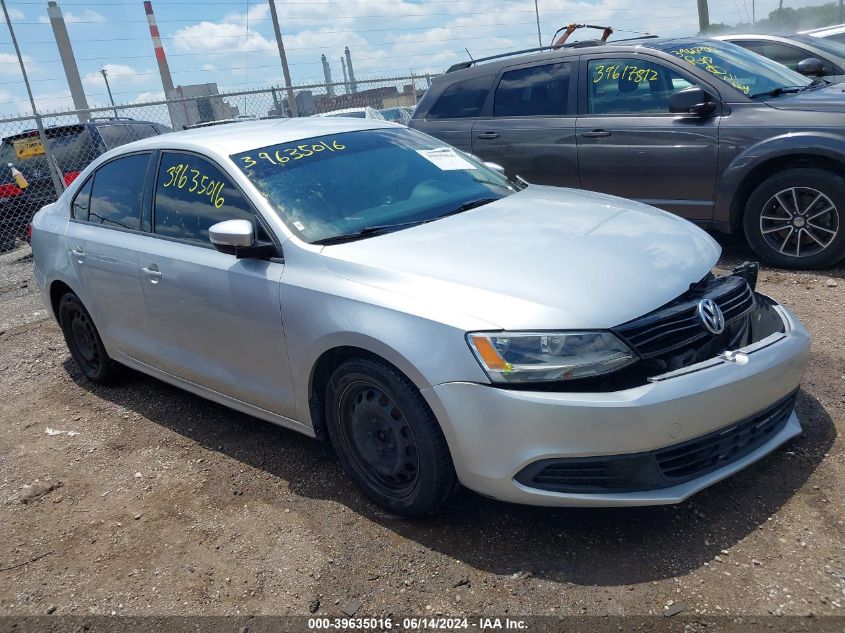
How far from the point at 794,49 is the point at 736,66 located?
10.6 feet

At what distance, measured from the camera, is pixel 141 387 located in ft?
17.1

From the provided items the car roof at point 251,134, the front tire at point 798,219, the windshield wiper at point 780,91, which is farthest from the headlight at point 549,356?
the windshield wiper at point 780,91

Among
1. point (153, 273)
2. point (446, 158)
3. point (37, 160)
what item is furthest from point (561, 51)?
point (37, 160)

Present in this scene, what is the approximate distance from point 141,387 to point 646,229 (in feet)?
11.7

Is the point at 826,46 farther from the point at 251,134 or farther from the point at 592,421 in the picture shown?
the point at 592,421

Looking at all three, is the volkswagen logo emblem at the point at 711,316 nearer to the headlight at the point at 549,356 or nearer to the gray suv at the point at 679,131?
the headlight at the point at 549,356

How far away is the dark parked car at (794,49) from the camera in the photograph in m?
8.32

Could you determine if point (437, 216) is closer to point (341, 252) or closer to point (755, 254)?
point (341, 252)

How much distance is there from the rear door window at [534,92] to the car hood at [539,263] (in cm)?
331

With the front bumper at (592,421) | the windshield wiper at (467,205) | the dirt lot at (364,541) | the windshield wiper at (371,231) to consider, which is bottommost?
the dirt lot at (364,541)

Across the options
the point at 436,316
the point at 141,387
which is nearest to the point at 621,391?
the point at 436,316

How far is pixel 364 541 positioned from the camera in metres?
3.10

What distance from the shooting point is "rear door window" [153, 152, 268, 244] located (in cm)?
370

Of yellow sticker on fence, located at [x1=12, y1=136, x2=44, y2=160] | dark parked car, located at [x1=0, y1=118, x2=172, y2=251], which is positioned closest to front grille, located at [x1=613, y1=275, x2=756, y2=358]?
dark parked car, located at [x1=0, y1=118, x2=172, y2=251]
